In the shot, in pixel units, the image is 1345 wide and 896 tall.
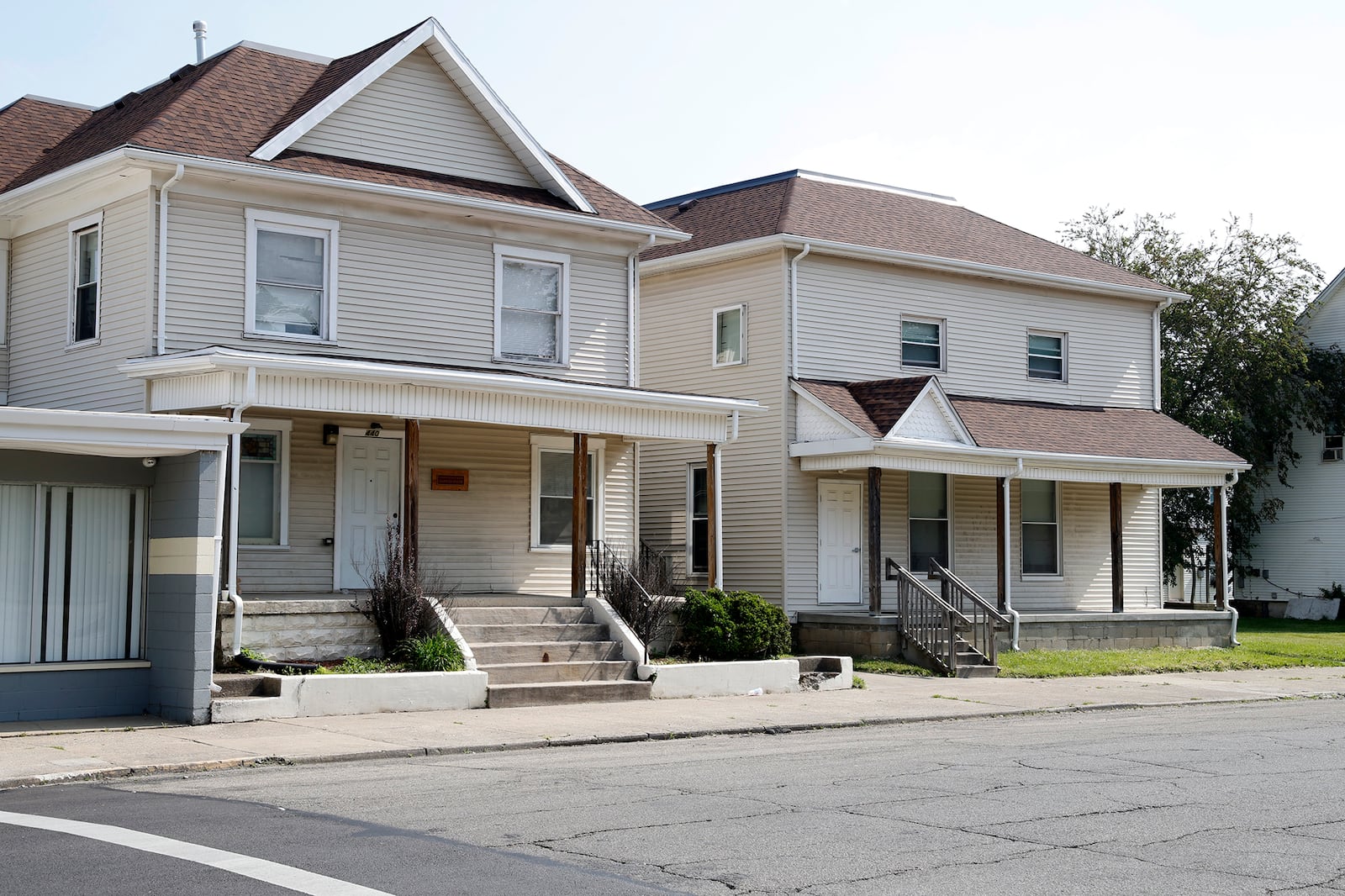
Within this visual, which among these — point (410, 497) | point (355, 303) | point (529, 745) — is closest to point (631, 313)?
point (355, 303)

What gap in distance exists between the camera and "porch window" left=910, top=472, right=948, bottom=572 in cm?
2538

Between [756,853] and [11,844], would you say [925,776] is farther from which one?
[11,844]

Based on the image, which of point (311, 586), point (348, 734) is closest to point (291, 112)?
point (311, 586)

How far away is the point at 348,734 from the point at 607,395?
7013mm

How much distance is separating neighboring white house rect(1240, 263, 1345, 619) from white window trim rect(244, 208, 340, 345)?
1082 inches

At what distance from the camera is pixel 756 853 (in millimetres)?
7914

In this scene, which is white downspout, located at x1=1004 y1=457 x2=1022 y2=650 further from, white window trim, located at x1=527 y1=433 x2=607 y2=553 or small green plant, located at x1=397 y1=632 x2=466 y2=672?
small green plant, located at x1=397 y1=632 x2=466 y2=672

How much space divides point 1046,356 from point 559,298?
1082 cm

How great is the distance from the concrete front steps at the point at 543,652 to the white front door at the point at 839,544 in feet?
21.4

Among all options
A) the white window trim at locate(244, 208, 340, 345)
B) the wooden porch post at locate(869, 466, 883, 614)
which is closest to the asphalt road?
the white window trim at locate(244, 208, 340, 345)

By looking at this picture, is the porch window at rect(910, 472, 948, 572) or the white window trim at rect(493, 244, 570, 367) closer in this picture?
the white window trim at rect(493, 244, 570, 367)

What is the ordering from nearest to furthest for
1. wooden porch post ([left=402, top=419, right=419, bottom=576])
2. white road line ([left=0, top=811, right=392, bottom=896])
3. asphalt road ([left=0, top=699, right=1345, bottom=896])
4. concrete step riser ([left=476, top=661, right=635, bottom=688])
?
white road line ([left=0, top=811, right=392, bottom=896]) < asphalt road ([left=0, top=699, right=1345, bottom=896]) < concrete step riser ([left=476, top=661, right=635, bottom=688]) < wooden porch post ([left=402, top=419, right=419, bottom=576])

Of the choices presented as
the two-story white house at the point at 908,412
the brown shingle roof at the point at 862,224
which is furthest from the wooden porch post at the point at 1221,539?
the brown shingle roof at the point at 862,224

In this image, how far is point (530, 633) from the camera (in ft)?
58.0
